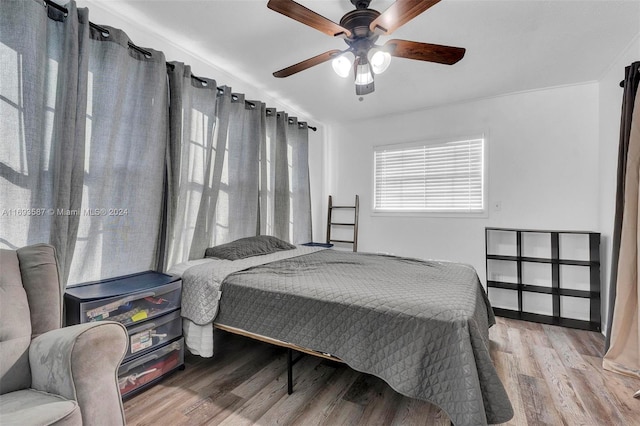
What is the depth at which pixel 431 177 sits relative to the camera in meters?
3.74

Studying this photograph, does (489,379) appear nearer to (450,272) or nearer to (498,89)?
(450,272)

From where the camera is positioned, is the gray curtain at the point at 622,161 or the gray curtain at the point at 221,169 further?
the gray curtain at the point at 221,169

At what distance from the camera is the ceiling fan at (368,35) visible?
55.9 inches

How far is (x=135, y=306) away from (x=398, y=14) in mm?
2123

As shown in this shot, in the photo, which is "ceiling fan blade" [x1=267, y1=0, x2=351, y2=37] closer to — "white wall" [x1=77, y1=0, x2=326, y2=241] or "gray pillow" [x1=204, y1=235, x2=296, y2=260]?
"white wall" [x1=77, y1=0, x2=326, y2=241]

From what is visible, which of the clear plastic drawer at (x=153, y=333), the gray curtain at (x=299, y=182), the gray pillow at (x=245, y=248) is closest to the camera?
the clear plastic drawer at (x=153, y=333)

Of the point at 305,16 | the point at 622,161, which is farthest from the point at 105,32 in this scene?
the point at 622,161

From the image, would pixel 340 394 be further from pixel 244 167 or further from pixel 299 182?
pixel 299 182

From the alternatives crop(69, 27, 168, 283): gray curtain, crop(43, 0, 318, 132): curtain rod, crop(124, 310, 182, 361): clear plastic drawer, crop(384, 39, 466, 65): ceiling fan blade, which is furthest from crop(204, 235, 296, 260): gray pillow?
crop(384, 39, 466, 65): ceiling fan blade

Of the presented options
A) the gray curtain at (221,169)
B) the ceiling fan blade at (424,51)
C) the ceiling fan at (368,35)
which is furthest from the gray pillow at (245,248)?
the ceiling fan blade at (424,51)

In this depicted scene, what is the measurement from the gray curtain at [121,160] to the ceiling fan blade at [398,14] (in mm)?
1543

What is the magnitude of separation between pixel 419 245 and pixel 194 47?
3167 millimetres

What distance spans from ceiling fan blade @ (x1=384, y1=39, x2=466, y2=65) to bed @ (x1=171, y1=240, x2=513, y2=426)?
1.33m

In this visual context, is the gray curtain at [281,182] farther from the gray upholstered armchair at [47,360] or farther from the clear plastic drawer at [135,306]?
the gray upholstered armchair at [47,360]
